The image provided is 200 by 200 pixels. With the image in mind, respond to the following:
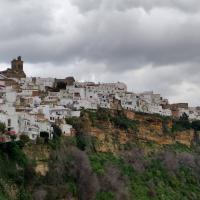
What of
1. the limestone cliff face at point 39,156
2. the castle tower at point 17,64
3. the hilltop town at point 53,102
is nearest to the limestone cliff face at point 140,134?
the hilltop town at point 53,102

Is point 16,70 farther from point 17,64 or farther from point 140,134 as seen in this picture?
point 140,134

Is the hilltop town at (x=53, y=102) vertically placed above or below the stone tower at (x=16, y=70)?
below

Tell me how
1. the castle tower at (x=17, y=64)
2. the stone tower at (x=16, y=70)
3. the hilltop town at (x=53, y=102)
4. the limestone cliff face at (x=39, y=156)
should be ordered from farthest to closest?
1. the castle tower at (x=17, y=64)
2. the stone tower at (x=16, y=70)
3. the hilltop town at (x=53, y=102)
4. the limestone cliff face at (x=39, y=156)

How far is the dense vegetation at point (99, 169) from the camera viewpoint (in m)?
43.9

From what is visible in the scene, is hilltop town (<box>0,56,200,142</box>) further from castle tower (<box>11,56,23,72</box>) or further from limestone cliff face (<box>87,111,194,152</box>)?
limestone cliff face (<box>87,111,194,152</box>)

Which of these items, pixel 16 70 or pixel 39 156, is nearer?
pixel 39 156

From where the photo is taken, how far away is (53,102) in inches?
2731

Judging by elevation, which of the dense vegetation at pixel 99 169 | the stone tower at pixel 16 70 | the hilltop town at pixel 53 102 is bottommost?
the dense vegetation at pixel 99 169

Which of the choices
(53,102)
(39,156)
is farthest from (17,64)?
(39,156)

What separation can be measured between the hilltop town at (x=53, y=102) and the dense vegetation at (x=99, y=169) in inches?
61.3

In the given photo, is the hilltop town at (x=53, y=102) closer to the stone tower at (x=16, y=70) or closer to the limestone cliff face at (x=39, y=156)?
the stone tower at (x=16, y=70)

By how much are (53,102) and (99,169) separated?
671 inches

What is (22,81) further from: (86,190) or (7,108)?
(86,190)

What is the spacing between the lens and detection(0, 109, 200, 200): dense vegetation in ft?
144
